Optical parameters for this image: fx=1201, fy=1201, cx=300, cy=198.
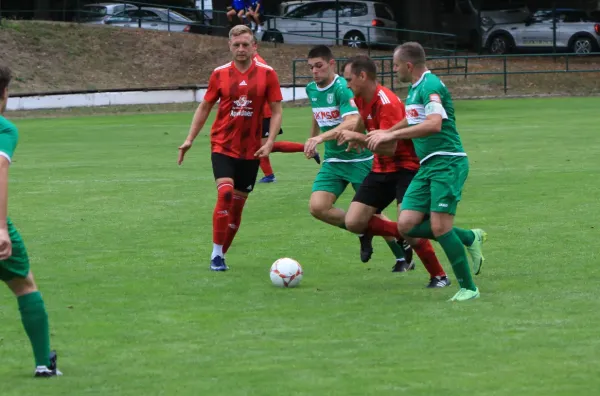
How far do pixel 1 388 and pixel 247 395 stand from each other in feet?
4.28

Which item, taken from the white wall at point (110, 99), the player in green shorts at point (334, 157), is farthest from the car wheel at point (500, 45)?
the player in green shorts at point (334, 157)

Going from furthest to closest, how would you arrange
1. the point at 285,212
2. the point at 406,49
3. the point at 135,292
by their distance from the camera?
the point at 285,212
the point at 135,292
the point at 406,49

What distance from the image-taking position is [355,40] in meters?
41.0

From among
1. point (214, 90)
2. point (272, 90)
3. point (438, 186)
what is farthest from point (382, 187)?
point (214, 90)

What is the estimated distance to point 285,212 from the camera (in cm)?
1348

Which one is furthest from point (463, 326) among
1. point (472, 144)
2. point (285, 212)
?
point (472, 144)

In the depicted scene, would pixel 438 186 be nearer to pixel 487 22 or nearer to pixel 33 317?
pixel 33 317

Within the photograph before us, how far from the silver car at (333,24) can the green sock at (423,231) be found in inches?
1287

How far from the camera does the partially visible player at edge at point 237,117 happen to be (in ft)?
33.2

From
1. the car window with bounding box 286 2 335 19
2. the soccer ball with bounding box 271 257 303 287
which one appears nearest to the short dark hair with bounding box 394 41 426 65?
the soccer ball with bounding box 271 257 303 287

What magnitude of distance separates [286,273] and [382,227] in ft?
3.08

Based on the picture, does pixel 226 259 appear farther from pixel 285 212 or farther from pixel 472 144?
pixel 472 144

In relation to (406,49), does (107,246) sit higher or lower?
lower

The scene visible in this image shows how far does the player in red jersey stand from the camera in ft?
30.5
